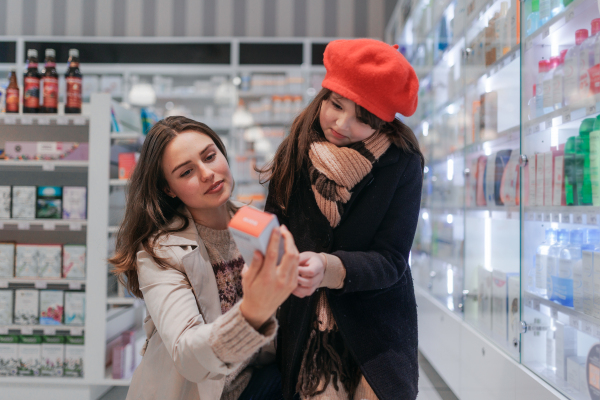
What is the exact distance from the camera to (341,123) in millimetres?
1180

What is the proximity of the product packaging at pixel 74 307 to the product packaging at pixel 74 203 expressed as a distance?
508mm

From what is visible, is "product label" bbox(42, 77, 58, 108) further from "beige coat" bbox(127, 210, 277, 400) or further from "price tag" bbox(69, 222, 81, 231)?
"beige coat" bbox(127, 210, 277, 400)

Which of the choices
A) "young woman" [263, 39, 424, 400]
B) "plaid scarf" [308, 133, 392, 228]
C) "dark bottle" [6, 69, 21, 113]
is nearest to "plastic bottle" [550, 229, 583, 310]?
"young woman" [263, 39, 424, 400]

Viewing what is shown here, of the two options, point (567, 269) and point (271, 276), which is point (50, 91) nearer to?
point (271, 276)

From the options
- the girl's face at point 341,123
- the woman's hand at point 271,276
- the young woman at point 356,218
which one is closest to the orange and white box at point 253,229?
the woman's hand at point 271,276

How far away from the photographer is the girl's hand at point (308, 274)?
926 mm

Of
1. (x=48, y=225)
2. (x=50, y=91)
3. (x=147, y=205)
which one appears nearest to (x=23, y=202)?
(x=48, y=225)

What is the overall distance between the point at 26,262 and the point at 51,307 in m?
0.33

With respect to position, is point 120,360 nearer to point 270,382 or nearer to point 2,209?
point 2,209

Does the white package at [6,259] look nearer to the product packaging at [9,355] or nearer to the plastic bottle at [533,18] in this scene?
the product packaging at [9,355]

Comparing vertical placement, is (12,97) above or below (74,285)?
above

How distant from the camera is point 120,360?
2.84 meters

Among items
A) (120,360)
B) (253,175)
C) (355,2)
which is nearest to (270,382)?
(120,360)

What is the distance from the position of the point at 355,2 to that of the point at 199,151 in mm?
6764
